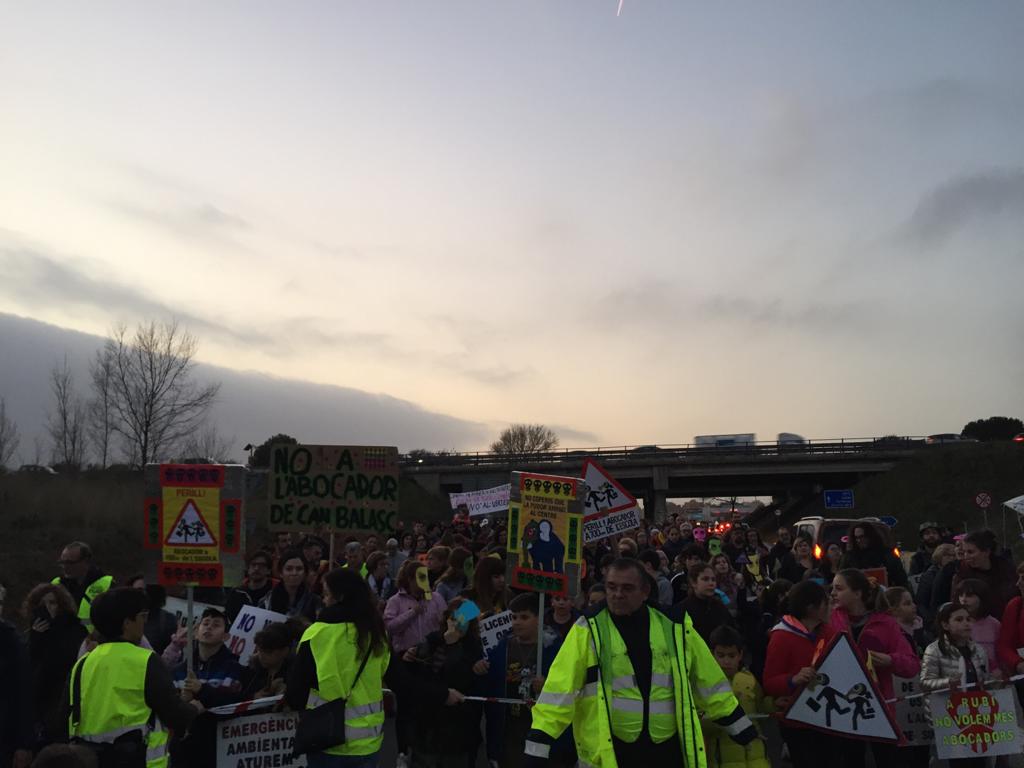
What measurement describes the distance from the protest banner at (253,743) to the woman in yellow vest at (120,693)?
3.05 feet

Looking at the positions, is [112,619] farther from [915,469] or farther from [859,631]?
[915,469]

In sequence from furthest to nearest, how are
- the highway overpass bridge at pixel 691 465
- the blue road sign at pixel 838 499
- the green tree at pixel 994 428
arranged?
1. the green tree at pixel 994 428
2. the highway overpass bridge at pixel 691 465
3. the blue road sign at pixel 838 499

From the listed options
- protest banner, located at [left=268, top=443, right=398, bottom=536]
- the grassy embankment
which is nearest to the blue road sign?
the grassy embankment

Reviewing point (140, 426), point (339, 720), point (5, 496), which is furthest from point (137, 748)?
point (140, 426)

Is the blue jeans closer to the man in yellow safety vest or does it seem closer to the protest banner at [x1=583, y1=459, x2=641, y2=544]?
the man in yellow safety vest

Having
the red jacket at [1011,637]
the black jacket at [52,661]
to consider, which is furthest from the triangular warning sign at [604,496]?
the black jacket at [52,661]

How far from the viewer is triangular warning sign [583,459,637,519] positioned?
1279 centimetres

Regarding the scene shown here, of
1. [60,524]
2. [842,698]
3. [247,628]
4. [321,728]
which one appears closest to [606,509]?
[247,628]

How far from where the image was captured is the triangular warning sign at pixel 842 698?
244 inches

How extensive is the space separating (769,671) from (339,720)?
3097 millimetres

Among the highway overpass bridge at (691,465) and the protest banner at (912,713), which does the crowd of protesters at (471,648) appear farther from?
the highway overpass bridge at (691,465)

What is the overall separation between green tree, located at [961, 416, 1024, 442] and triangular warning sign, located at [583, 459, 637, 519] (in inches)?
3123

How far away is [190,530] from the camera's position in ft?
24.3

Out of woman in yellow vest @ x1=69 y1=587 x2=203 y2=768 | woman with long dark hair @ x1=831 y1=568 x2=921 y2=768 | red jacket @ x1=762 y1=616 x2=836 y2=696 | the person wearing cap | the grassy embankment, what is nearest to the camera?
woman in yellow vest @ x1=69 y1=587 x2=203 y2=768
